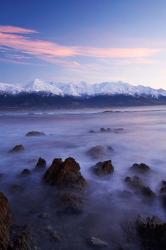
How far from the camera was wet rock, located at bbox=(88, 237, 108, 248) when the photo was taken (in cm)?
769

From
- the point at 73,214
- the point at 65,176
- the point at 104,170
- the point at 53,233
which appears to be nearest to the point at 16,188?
the point at 65,176

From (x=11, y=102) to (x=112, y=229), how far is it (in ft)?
422

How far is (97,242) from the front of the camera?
7.82 meters

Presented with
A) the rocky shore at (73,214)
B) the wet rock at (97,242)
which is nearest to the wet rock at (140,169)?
the rocky shore at (73,214)

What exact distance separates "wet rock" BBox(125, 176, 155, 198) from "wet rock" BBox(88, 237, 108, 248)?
3057mm

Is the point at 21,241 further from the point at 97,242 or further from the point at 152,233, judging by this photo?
the point at 152,233

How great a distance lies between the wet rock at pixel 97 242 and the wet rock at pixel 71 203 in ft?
4.93

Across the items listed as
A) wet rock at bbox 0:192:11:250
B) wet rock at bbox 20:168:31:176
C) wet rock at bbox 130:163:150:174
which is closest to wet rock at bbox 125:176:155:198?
wet rock at bbox 130:163:150:174

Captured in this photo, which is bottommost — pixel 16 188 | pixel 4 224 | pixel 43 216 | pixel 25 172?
pixel 43 216

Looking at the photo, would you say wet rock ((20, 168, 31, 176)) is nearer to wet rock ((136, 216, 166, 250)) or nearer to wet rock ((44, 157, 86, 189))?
wet rock ((44, 157, 86, 189))

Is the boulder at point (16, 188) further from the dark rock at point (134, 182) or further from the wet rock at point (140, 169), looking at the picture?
the wet rock at point (140, 169)

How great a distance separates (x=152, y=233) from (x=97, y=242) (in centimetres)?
124

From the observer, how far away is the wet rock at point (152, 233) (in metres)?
7.52

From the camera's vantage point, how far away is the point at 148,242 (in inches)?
303
